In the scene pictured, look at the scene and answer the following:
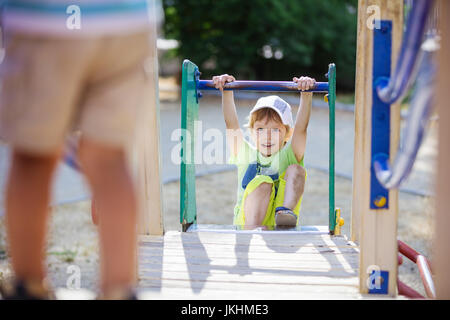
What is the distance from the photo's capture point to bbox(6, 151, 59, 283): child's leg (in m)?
1.20

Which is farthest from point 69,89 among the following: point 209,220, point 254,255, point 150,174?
point 209,220

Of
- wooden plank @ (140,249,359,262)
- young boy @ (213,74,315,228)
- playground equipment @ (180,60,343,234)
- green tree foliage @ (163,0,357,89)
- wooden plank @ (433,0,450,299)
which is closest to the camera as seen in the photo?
wooden plank @ (433,0,450,299)

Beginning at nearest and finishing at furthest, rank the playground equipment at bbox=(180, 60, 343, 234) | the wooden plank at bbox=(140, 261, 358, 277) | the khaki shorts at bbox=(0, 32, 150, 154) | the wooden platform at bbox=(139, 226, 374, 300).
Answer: the khaki shorts at bbox=(0, 32, 150, 154) < the wooden platform at bbox=(139, 226, 374, 300) < the wooden plank at bbox=(140, 261, 358, 277) < the playground equipment at bbox=(180, 60, 343, 234)

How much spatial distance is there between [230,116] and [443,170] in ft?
5.84

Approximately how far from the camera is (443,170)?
1.64 meters

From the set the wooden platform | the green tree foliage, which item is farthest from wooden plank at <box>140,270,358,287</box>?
the green tree foliage

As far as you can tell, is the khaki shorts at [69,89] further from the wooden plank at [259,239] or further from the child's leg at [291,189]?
the child's leg at [291,189]

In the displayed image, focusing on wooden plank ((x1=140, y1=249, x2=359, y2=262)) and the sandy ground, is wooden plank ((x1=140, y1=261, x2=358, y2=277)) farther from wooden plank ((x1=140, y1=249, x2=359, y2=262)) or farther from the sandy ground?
the sandy ground

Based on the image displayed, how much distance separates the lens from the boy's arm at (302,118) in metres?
3.04

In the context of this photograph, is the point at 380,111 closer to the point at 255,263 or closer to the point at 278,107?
the point at 255,263

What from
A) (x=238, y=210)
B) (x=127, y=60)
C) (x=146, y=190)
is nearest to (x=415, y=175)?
(x=238, y=210)
